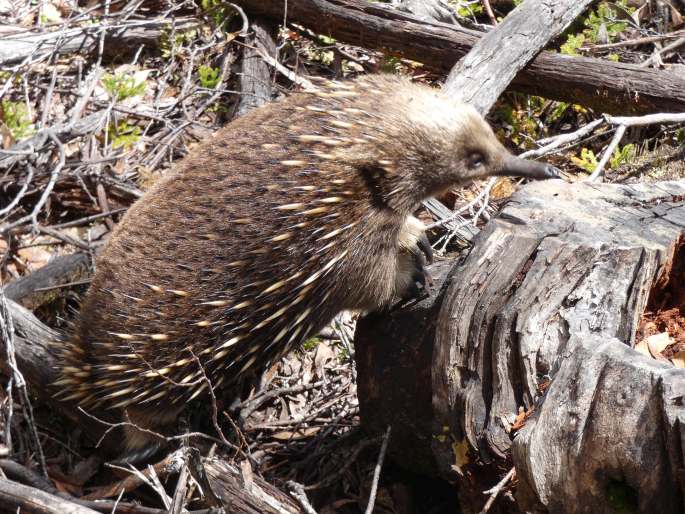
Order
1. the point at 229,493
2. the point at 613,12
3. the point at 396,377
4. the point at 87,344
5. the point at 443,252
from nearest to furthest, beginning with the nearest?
the point at 229,493 → the point at 396,377 → the point at 87,344 → the point at 443,252 → the point at 613,12

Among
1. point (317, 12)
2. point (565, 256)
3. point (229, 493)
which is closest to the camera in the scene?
point (565, 256)

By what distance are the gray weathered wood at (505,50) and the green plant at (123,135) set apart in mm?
1750

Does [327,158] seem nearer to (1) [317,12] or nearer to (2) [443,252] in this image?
(2) [443,252]

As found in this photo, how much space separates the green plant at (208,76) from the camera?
183 inches

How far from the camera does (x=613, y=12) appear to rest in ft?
16.9

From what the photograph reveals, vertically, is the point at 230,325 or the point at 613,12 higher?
the point at 613,12

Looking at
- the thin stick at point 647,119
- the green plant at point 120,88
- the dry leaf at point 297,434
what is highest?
the thin stick at point 647,119

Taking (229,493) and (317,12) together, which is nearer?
(229,493)

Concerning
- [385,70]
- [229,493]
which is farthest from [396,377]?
[385,70]

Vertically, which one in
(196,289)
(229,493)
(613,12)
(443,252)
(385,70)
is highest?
(613,12)

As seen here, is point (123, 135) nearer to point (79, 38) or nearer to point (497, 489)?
point (79, 38)

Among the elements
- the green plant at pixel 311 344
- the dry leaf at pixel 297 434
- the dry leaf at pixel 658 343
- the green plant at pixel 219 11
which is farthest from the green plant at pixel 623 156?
the green plant at pixel 219 11

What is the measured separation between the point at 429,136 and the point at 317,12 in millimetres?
2299

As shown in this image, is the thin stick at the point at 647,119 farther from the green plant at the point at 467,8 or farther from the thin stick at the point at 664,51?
the green plant at the point at 467,8
